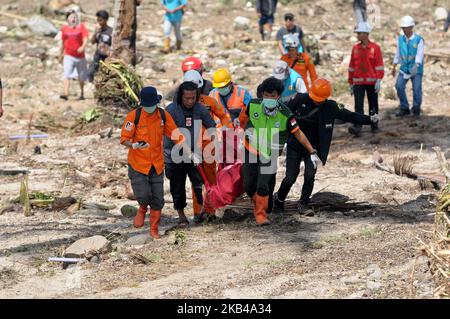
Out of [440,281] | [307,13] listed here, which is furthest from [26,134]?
[307,13]

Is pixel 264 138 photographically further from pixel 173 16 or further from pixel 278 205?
pixel 173 16

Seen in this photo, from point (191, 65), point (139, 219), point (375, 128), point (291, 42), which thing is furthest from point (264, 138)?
point (375, 128)

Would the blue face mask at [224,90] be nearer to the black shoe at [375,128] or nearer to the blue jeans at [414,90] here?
the black shoe at [375,128]

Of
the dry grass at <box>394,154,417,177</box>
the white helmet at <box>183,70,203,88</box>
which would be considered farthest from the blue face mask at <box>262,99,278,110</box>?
the dry grass at <box>394,154,417,177</box>

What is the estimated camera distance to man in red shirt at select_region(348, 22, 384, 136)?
46.4 feet

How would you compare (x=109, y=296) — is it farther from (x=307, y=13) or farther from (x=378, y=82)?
(x=307, y=13)

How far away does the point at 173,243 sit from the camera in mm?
9062

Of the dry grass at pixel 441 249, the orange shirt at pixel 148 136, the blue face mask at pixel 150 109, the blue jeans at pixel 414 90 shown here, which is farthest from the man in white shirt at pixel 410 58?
the dry grass at pixel 441 249

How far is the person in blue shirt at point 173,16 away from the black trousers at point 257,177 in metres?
10.8

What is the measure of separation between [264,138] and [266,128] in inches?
3.9

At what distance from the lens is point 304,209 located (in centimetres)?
1003

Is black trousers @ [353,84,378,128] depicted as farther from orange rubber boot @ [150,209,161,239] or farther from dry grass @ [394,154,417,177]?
orange rubber boot @ [150,209,161,239]

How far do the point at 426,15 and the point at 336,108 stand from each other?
652 inches

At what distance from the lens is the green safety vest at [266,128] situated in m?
9.43
